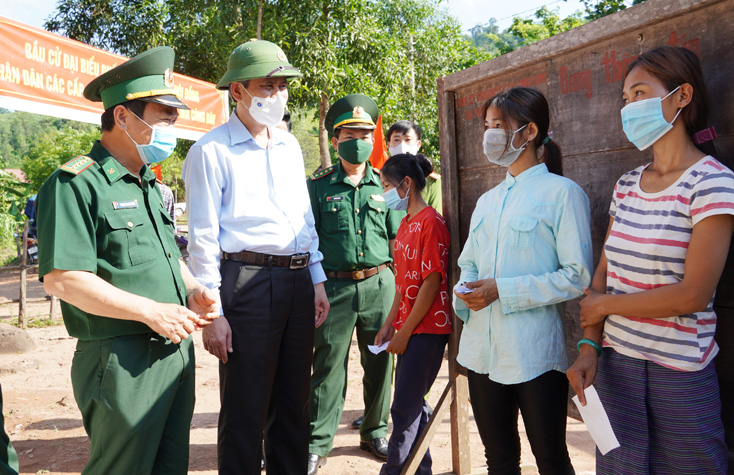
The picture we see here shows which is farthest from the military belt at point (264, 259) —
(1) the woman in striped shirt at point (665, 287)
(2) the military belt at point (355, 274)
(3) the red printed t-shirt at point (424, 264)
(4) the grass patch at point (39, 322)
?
(4) the grass patch at point (39, 322)

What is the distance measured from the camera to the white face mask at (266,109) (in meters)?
2.70

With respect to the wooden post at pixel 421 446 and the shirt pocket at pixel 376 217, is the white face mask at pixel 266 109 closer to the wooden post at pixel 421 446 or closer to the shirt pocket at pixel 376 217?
the shirt pocket at pixel 376 217

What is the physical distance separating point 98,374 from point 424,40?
2324 centimetres

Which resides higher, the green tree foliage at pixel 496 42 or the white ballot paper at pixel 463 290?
the green tree foliage at pixel 496 42

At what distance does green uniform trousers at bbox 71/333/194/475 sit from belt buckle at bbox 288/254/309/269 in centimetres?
72

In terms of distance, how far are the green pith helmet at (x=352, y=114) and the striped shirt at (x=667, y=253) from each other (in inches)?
88.0

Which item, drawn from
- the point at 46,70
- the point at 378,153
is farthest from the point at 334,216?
the point at 46,70

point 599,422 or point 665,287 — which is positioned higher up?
point 665,287

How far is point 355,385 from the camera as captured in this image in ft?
17.7

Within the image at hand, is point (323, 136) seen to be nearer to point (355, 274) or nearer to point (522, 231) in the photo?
point (355, 274)

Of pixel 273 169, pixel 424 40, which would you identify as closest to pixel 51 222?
pixel 273 169

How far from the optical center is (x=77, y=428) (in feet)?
14.4

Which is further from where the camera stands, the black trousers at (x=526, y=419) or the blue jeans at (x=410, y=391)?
the blue jeans at (x=410, y=391)

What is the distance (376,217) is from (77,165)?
6.76 ft
